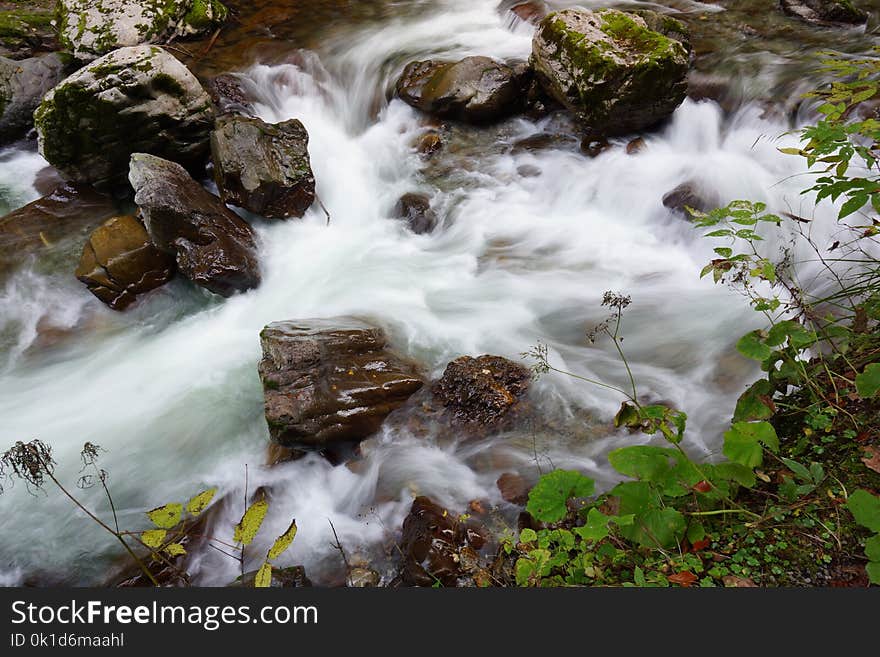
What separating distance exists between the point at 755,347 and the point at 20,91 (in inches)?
336

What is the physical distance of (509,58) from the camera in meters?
7.76

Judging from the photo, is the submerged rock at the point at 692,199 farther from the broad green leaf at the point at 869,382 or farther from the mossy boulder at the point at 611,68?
the broad green leaf at the point at 869,382

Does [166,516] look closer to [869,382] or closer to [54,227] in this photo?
[869,382]

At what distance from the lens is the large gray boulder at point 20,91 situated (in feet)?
24.6

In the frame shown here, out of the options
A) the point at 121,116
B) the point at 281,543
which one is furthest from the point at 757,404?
the point at 121,116

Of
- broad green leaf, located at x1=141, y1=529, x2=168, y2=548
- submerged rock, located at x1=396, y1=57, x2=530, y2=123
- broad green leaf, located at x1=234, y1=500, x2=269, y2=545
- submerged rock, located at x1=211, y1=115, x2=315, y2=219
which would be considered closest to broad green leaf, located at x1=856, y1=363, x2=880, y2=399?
broad green leaf, located at x1=234, y1=500, x2=269, y2=545

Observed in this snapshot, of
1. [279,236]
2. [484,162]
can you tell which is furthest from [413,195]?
[279,236]

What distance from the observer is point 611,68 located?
20.1 ft

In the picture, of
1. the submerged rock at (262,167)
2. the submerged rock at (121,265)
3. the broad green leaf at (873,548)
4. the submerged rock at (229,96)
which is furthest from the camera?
the submerged rock at (229,96)

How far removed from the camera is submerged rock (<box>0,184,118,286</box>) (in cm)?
616

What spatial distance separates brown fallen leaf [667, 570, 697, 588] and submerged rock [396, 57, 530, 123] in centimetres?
589

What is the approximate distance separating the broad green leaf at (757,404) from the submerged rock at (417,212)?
13.5ft

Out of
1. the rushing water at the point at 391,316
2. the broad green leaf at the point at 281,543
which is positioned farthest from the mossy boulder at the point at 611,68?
the broad green leaf at the point at 281,543

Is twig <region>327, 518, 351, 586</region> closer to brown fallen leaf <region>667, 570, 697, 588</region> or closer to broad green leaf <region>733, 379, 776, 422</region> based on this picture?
brown fallen leaf <region>667, 570, 697, 588</region>
